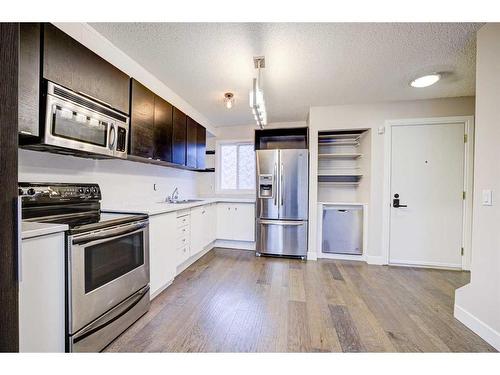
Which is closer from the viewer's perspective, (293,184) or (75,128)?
(75,128)

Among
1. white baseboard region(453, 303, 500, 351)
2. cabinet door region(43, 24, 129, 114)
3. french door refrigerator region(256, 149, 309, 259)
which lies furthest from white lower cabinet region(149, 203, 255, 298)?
white baseboard region(453, 303, 500, 351)

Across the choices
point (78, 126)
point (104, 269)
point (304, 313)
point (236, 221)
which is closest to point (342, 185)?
point (236, 221)

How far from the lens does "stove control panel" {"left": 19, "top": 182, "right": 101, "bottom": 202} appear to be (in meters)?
1.48

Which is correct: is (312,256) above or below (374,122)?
below

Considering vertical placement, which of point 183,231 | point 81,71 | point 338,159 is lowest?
point 183,231

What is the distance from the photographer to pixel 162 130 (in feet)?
8.50

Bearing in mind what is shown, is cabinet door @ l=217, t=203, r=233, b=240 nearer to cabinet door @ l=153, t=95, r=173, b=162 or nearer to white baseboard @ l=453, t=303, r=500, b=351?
cabinet door @ l=153, t=95, r=173, b=162

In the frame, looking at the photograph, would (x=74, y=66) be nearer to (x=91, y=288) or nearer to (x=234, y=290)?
(x=91, y=288)

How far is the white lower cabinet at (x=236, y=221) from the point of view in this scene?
394 cm

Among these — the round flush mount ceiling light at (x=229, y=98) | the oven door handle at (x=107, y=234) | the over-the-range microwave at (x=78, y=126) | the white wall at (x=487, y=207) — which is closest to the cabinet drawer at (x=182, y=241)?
the oven door handle at (x=107, y=234)

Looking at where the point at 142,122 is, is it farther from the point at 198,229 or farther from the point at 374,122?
the point at 374,122

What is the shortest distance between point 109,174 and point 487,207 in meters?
3.31
